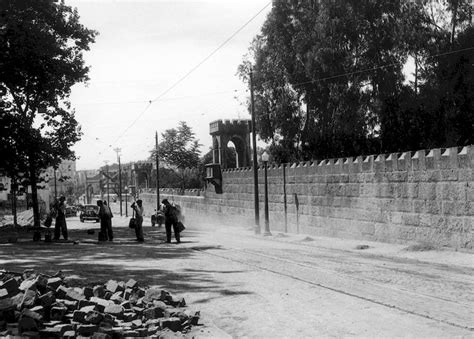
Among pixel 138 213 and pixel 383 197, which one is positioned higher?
pixel 383 197

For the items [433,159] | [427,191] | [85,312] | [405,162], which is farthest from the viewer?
[405,162]

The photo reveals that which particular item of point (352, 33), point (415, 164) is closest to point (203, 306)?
point (415, 164)

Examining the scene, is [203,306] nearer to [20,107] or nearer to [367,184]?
[367,184]

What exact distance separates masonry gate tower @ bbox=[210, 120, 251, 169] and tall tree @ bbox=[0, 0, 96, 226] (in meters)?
18.6

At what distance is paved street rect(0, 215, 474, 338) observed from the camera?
21.8 ft

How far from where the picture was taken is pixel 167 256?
14453mm

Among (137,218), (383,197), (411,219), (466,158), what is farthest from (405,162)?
(137,218)

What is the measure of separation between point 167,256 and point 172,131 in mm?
68706

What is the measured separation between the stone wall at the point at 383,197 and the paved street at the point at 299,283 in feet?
3.56

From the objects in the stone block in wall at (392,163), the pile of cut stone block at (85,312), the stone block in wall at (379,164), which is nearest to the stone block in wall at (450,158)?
the stone block in wall at (392,163)

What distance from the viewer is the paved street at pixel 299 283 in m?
6.64

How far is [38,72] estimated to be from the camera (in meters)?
27.8

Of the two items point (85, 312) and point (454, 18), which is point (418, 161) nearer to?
point (85, 312)

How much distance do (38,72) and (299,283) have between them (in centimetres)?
2260
